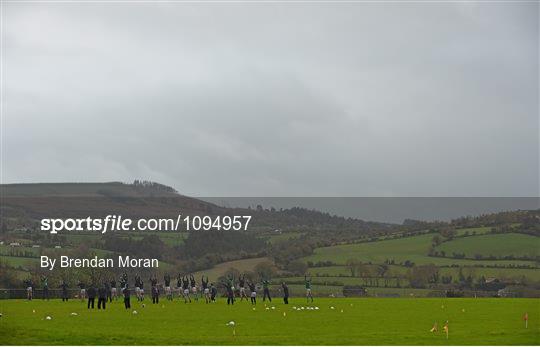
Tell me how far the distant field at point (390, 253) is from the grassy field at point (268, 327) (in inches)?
2962

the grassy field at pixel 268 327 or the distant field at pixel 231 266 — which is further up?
the distant field at pixel 231 266

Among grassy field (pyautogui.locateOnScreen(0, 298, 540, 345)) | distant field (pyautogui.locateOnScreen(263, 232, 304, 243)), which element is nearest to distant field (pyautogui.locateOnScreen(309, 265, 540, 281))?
distant field (pyautogui.locateOnScreen(263, 232, 304, 243))

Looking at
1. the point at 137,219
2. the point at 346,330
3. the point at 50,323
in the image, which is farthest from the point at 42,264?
the point at 346,330

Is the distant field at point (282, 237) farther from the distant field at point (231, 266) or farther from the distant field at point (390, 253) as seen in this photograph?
the distant field at point (231, 266)

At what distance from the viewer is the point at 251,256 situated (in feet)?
496

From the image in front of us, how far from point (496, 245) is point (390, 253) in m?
16.5

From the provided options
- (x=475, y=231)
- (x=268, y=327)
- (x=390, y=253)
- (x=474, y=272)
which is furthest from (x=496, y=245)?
(x=268, y=327)

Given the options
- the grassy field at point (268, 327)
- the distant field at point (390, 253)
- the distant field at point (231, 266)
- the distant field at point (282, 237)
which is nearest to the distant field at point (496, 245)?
the distant field at point (390, 253)

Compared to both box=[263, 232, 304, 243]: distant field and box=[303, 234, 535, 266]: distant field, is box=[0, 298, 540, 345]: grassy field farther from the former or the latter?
box=[263, 232, 304, 243]: distant field

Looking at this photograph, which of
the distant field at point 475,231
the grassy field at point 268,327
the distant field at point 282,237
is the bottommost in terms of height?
the grassy field at point 268,327

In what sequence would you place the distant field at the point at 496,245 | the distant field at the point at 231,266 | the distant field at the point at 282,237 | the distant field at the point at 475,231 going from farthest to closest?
the distant field at the point at 282,237 → the distant field at the point at 475,231 → the distant field at the point at 231,266 → the distant field at the point at 496,245

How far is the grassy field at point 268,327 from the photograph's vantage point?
119ft

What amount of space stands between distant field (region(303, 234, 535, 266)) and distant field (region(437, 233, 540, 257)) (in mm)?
2621

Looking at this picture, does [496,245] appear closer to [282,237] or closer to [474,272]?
[474,272]
